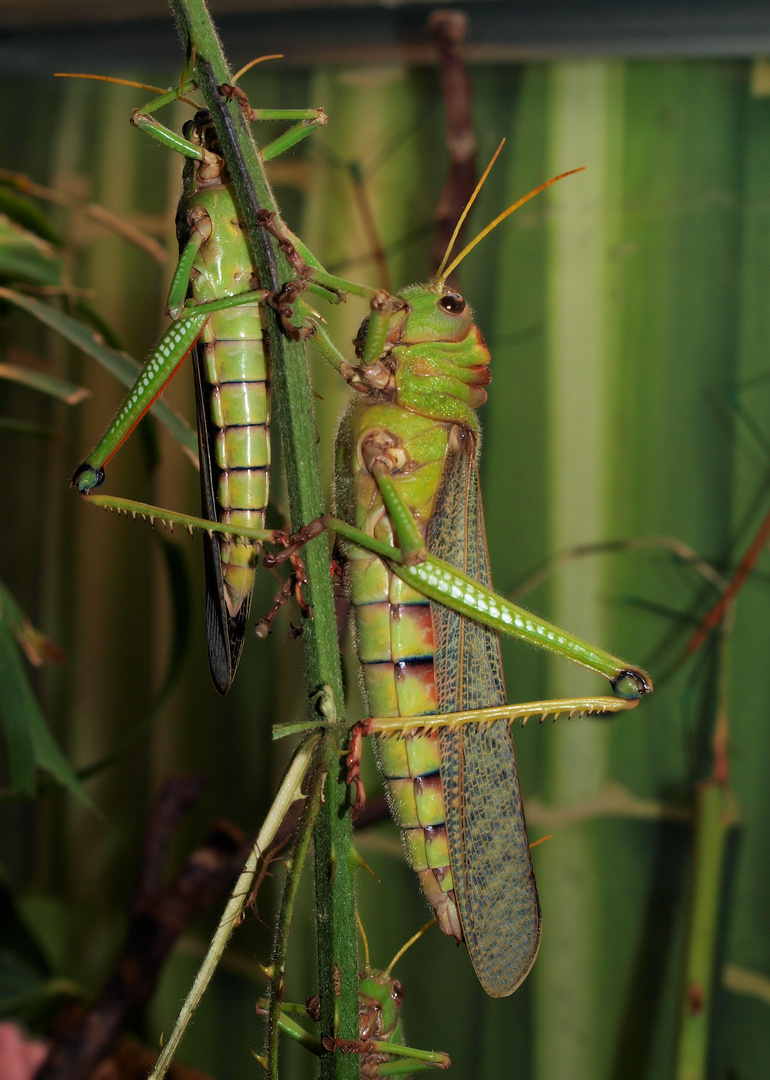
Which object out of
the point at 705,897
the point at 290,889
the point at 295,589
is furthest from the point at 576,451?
the point at 290,889

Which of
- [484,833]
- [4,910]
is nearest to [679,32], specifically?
[484,833]

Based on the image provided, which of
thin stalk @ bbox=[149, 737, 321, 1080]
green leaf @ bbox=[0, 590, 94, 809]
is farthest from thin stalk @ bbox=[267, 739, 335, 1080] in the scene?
green leaf @ bbox=[0, 590, 94, 809]

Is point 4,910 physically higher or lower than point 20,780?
lower

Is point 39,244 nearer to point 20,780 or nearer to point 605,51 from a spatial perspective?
point 20,780

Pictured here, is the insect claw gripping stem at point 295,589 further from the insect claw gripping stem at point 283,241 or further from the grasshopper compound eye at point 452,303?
the grasshopper compound eye at point 452,303

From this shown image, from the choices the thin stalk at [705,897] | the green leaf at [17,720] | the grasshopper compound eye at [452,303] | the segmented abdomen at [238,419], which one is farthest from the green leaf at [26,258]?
the thin stalk at [705,897]
